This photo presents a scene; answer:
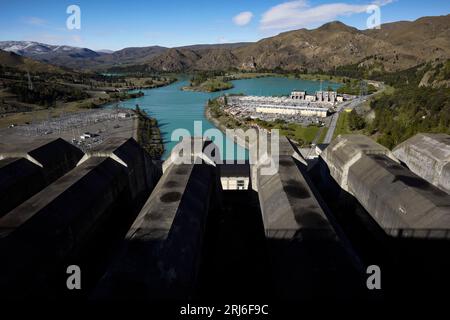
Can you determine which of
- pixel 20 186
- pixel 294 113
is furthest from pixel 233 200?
pixel 294 113

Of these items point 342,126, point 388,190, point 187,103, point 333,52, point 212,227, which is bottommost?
point 212,227

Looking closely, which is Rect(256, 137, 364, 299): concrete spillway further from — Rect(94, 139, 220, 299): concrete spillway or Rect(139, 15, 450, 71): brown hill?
Rect(139, 15, 450, 71): brown hill

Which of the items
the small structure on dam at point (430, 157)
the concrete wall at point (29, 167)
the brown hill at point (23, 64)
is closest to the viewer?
the concrete wall at point (29, 167)

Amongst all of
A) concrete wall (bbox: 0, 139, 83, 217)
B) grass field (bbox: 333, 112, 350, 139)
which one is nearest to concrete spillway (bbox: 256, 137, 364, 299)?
concrete wall (bbox: 0, 139, 83, 217)

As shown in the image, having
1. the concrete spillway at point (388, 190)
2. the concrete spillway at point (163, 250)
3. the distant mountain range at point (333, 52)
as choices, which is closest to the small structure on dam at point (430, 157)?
the concrete spillway at point (388, 190)

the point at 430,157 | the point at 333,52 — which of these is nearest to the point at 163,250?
the point at 430,157

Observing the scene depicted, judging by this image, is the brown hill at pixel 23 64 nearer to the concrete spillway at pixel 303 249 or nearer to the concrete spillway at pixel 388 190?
the concrete spillway at pixel 388 190

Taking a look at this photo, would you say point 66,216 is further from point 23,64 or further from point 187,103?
point 23,64
